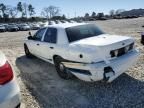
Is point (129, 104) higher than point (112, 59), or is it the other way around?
point (112, 59)

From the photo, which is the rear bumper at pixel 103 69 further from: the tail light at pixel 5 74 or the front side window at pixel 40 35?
the front side window at pixel 40 35

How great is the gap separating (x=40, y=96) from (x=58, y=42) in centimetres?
186

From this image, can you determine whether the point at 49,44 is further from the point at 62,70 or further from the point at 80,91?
the point at 80,91

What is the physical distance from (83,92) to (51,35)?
2.53 meters

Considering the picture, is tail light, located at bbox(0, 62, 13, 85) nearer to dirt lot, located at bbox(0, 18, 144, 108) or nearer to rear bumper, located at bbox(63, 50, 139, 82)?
dirt lot, located at bbox(0, 18, 144, 108)

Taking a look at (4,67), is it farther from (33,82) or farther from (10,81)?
(33,82)

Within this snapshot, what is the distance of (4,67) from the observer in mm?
3264

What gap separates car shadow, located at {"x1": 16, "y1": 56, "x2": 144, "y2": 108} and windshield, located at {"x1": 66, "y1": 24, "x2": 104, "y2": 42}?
122 cm

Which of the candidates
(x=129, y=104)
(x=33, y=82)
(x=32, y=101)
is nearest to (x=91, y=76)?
(x=129, y=104)

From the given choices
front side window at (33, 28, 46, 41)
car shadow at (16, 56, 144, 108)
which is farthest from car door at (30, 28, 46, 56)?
car shadow at (16, 56, 144, 108)

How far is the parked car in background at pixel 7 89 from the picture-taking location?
316cm

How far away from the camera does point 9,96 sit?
3.21m

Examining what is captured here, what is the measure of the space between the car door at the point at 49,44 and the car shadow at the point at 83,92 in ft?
2.19

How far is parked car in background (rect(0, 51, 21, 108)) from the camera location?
10.4 ft
